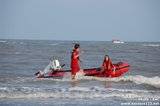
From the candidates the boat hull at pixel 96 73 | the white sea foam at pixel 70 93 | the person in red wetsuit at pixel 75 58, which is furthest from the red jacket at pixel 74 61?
the white sea foam at pixel 70 93

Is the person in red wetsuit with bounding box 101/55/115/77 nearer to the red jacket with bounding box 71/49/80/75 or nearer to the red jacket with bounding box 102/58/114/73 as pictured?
the red jacket with bounding box 102/58/114/73

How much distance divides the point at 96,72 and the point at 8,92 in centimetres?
647

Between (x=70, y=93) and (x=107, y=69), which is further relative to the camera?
(x=107, y=69)

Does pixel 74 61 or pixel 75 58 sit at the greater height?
pixel 75 58

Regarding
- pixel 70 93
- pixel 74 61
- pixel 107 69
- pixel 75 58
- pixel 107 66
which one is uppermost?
pixel 75 58

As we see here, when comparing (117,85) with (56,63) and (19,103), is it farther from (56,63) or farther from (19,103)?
(19,103)

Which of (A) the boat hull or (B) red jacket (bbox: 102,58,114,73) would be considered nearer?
(B) red jacket (bbox: 102,58,114,73)

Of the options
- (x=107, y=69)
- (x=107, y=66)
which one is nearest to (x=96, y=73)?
(x=107, y=69)

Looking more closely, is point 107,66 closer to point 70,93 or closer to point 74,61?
point 74,61

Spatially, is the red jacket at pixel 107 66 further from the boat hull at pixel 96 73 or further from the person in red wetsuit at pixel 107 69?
the boat hull at pixel 96 73

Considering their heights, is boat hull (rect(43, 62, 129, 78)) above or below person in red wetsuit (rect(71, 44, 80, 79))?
below

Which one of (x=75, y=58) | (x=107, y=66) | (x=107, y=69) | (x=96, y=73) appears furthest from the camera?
(x=96, y=73)

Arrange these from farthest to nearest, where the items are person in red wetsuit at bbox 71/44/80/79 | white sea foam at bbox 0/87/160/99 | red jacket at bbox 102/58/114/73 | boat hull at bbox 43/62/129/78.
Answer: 1. boat hull at bbox 43/62/129/78
2. red jacket at bbox 102/58/114/73
3. person in red wetsuit at bbox 71/44/80/79
4. white sea foam at bbox 0/87/160/99

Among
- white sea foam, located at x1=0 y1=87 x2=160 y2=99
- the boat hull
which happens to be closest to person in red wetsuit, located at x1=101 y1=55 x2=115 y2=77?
the boat hull
